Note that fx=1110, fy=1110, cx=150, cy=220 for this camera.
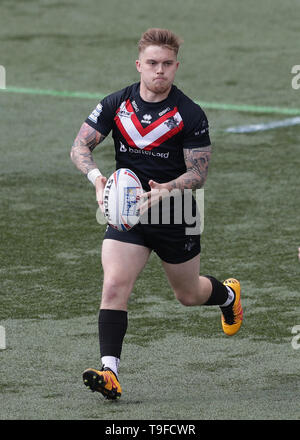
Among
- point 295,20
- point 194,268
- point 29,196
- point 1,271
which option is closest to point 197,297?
point 194,268

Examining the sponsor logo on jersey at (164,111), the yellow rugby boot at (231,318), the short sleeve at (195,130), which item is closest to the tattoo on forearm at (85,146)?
the sponsor logo on jersey at (164,111)

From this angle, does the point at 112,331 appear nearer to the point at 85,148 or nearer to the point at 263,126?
Answer: the point at 85,148

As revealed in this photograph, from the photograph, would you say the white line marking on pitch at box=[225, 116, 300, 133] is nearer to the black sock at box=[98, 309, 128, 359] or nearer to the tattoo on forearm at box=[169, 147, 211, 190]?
the tattoo on forearm at box=[169, 147, 211, 190]

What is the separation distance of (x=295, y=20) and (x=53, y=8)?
171 inches

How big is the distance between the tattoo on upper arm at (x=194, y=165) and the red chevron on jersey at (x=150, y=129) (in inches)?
6.3

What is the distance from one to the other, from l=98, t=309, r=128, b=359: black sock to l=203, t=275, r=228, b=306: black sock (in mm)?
1034

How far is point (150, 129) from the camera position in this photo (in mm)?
6750

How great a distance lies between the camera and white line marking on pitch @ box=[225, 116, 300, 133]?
1331 cm

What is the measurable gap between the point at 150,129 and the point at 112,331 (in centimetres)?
124

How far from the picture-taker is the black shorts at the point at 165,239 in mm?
6773

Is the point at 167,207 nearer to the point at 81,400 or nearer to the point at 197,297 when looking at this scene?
the point at 197,297

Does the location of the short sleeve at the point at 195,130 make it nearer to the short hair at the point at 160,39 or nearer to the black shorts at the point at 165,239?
the short hair at the point at 160,39

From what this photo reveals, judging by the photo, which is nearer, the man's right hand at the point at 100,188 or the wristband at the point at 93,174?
the man's right hand at the point at 100,188

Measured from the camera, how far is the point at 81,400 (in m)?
6.41
